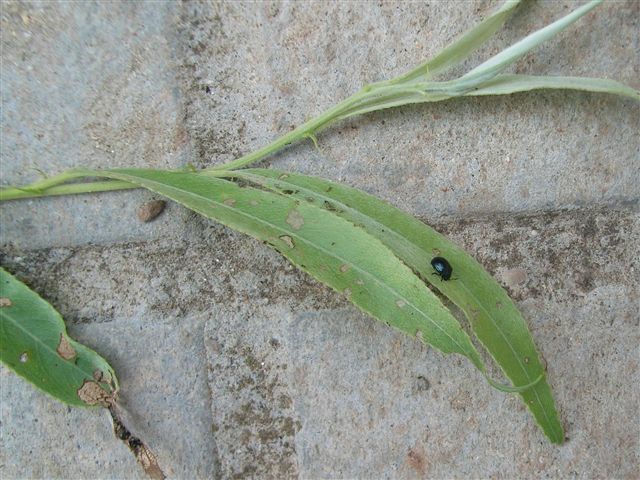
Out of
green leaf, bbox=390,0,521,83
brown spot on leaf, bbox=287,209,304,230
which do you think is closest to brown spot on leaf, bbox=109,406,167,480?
brown spot on leaf, bbox=287,209,304,230

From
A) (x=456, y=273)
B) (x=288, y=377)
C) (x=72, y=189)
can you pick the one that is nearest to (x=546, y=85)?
(x=456, y=273)

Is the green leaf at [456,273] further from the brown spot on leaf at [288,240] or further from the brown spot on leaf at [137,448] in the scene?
the brown spot on leaf at [137,448]

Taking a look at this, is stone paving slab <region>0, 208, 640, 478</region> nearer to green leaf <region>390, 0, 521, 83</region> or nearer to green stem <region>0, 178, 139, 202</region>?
green stem <region>0, 178, 139, 202</region>

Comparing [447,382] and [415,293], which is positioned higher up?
[415,293]

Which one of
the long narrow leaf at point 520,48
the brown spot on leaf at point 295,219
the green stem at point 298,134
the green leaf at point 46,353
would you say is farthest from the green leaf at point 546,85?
the green leaf at point 46,353

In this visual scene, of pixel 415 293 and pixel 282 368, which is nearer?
pixel 415 293

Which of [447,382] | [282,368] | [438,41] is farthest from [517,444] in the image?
[438,41]

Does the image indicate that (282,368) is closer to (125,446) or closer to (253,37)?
(125,446)
